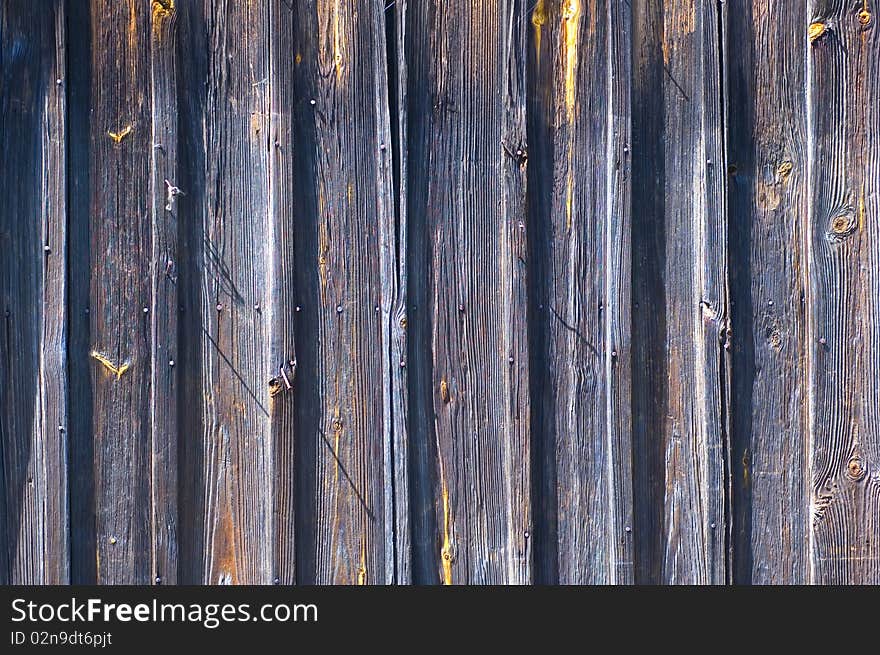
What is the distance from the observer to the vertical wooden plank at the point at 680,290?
1.75 meters

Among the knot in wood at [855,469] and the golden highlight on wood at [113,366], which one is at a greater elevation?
the golden highlight on wood at [113,366]

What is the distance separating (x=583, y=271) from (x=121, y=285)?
107 cm

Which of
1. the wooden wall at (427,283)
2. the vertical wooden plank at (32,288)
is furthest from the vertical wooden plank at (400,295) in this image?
the vertical wooden plank at (32,288)

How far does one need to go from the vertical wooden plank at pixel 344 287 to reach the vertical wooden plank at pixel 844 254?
0.99 meters

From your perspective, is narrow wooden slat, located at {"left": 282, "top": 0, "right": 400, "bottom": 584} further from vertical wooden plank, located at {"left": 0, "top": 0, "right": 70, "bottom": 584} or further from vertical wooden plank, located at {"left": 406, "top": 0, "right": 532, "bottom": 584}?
vertical wooden plank, located at {"left": 0, "top": 0, "right": 70, "bottom": 584}

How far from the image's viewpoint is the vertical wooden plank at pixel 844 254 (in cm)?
175

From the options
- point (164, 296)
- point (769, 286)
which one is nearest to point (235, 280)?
point (164, 296)

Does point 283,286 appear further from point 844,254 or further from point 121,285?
point 844,254

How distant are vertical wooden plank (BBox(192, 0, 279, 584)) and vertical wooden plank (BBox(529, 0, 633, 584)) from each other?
0.63 meters

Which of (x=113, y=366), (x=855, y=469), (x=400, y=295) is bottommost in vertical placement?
(x=855, y=469)

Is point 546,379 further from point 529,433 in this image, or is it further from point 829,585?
point 829,585

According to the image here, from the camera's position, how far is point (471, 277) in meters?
1.74

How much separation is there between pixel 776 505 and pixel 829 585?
22cm

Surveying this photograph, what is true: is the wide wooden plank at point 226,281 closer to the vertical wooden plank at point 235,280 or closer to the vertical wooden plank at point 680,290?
the vertical wooden plank at point 235,280
